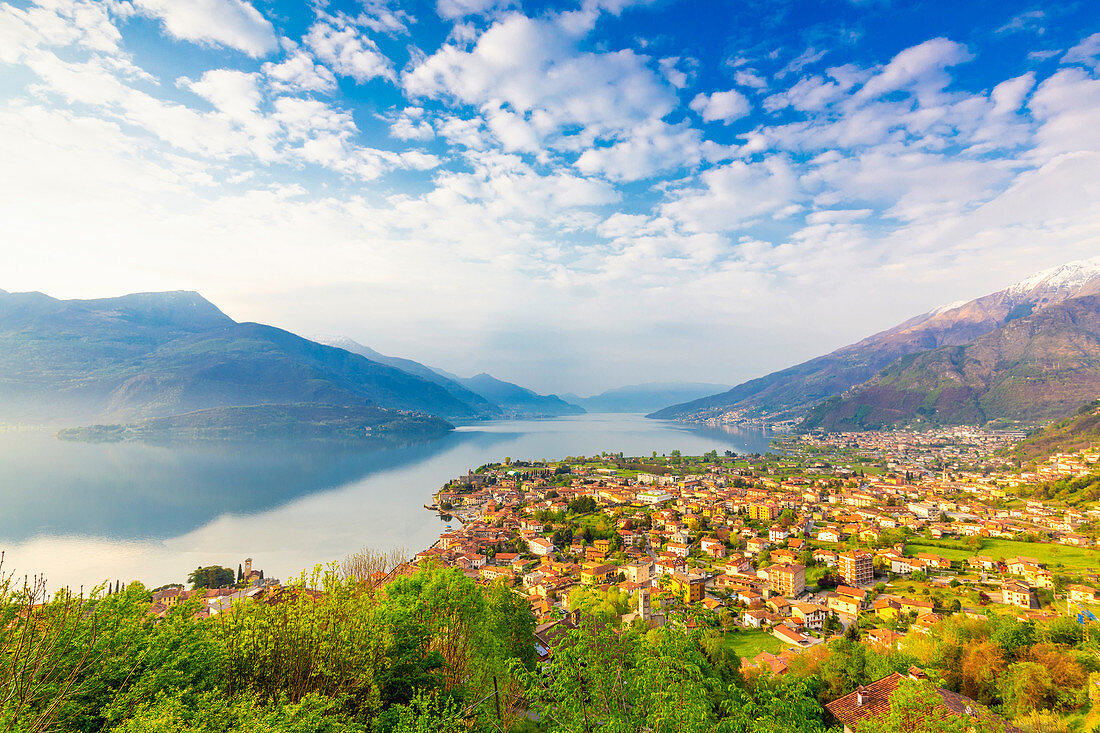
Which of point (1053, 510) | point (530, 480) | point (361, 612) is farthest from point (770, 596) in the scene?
point (530, 480)

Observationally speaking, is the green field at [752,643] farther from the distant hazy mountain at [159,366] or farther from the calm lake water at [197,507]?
the distant hazy mountain at [159,366]

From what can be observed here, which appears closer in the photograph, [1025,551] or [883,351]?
[1025,551]

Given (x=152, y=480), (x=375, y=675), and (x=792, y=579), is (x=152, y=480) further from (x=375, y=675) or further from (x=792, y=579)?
(x=792, y=579)

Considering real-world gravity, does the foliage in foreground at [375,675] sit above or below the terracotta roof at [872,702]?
above

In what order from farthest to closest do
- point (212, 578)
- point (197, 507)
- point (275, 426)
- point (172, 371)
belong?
point (172, 371)
point (275, 426)
point (197, 507)
point (212, 578)

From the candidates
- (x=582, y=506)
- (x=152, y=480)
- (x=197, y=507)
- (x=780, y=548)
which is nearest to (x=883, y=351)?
(x=582, y=506)

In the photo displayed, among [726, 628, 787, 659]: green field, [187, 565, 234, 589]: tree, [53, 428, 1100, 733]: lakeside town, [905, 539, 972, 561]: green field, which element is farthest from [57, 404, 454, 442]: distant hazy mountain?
[726, 628, 787, 659]: green field

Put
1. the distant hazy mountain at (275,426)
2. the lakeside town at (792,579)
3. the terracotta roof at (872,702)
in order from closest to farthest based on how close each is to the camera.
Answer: the lakeside town at (792,579)
the terracotta roof at (872,702)
the distant hazy mountain at (275,426)

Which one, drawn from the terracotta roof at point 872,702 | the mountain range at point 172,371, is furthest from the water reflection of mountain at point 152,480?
the terracotta roof at point 872,702
